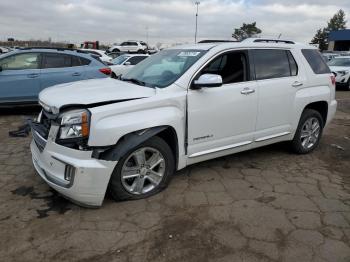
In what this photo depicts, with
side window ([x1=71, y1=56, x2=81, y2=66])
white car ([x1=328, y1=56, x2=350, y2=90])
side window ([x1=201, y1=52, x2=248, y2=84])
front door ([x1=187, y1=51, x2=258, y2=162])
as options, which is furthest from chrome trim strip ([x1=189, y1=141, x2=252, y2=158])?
white car ([x1=328, y1=56, x2=350, y2=90])

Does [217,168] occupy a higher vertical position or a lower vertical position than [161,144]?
lower

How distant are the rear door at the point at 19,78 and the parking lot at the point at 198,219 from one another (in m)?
3.38

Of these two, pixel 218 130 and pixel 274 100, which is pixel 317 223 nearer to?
pixel 218 130

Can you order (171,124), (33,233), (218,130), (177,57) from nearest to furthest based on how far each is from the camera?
(33,233) → (171,124) → (218,130) → (177,57)

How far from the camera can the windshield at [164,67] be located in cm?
427

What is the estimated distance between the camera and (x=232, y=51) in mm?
4664

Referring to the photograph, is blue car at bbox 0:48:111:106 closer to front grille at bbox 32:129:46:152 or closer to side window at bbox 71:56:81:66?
side window at bbox 71:56:81:66

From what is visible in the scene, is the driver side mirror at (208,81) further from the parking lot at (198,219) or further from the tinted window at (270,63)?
the parking lot at (198,219)

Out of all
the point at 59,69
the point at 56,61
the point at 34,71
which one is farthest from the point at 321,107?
the point at 34,71

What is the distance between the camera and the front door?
13.8ft

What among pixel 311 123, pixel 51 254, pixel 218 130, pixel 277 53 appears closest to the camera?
pixel 51 254

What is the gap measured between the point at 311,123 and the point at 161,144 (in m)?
2.98

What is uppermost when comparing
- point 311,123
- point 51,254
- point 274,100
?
point 274,100

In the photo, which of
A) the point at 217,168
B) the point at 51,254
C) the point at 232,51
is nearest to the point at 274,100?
the point at 232,51
